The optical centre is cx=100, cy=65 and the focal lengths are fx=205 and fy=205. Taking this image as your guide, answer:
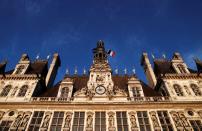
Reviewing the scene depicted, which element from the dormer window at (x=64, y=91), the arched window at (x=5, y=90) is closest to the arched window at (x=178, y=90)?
the dormer window at (x=64, y=91)

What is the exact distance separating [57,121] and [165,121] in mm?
13958

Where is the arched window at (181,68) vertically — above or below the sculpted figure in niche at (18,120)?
above

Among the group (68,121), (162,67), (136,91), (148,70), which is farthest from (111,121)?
(148,70)

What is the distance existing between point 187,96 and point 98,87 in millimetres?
13323

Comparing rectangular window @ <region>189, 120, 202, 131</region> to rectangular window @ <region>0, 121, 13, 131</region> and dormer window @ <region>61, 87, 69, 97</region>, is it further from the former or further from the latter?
rectangular window @ <region>0, 121, 13, 131</region>

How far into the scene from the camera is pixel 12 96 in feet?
100

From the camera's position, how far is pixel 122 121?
2644 centimetres

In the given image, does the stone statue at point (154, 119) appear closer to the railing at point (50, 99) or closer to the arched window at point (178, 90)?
the arched window at point (178, 90)

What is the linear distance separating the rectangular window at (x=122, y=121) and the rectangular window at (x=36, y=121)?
400 inches

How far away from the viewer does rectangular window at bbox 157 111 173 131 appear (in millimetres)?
25822

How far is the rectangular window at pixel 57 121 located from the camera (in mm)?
25763

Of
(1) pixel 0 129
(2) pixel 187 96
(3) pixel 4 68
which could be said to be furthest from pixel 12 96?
(2) pixel 187 96

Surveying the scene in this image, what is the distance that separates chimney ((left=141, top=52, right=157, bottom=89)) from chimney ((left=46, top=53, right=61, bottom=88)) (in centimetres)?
1865

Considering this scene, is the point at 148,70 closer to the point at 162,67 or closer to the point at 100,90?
the point at 162,67
